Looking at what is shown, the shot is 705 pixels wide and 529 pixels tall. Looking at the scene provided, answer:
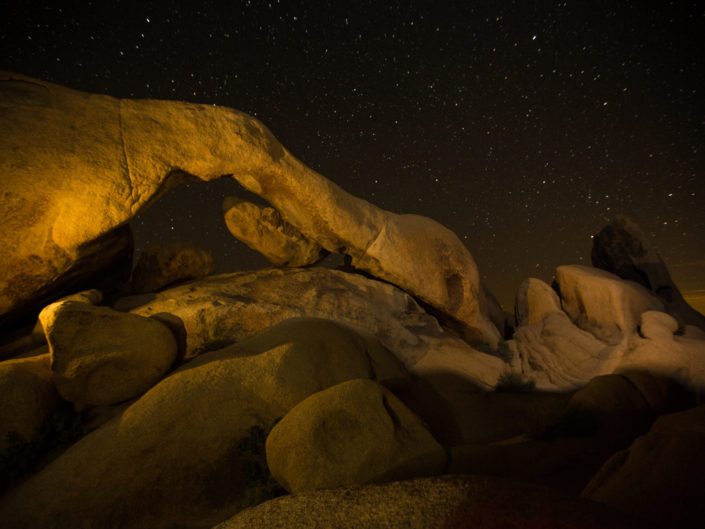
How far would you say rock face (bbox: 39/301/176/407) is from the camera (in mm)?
4445

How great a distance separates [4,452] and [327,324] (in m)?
4.33

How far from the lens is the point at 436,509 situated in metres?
1.77

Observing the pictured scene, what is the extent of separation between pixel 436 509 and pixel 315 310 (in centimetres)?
581

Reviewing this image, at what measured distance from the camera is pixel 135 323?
4.90 meters

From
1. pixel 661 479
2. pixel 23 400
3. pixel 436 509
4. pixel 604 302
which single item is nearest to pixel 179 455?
pixel 23 400

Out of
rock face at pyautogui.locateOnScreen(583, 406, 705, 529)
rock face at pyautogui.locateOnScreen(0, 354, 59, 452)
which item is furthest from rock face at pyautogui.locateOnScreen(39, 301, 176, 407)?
rock face at pyautogui.locateOnScreen(583, 406, 705, 529)

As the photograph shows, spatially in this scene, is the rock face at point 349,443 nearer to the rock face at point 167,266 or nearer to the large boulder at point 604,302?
the rock face at point 167,266

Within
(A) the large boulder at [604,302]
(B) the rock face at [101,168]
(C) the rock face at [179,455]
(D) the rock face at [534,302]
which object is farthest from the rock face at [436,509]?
(D) the rock face at [534,302]

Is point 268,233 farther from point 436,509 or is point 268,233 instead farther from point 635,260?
point 635,260

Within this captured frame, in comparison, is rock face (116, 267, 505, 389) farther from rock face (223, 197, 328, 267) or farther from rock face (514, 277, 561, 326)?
rock face (514, 277, 561, 326)

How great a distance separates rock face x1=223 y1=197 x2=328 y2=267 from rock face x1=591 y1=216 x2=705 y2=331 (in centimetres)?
991

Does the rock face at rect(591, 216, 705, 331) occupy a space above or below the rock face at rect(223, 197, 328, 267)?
above

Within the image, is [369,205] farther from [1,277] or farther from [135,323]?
[1,277]

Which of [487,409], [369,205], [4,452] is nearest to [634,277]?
[487,409]
